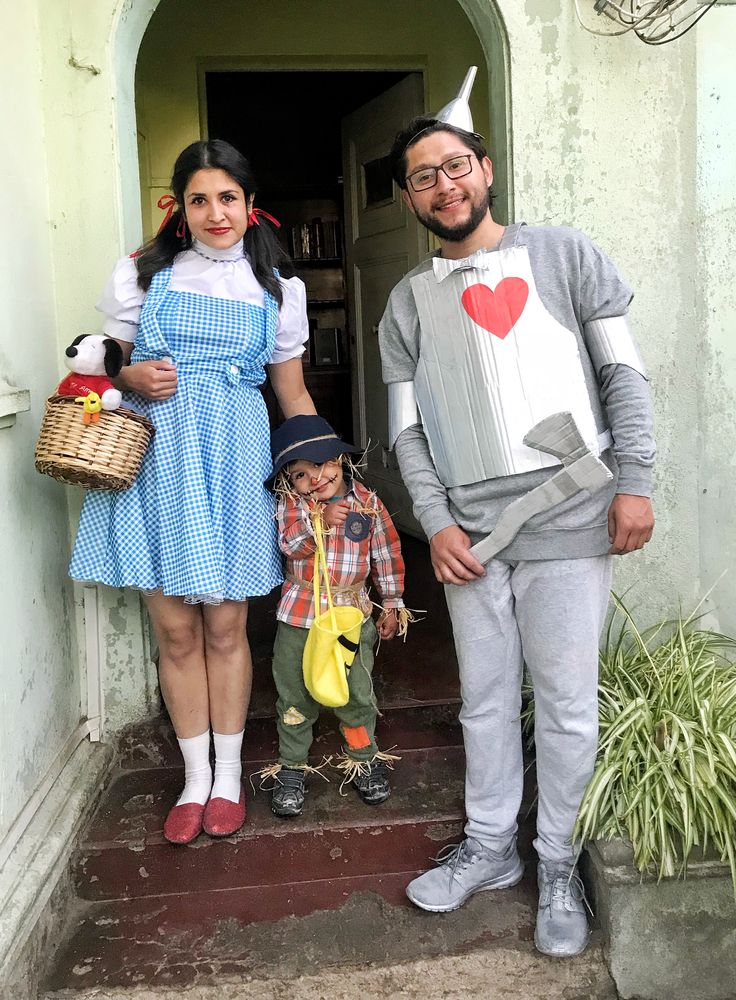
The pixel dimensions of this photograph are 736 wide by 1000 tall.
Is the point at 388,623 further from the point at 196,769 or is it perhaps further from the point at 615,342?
the point at 615,342

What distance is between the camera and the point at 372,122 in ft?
16.3

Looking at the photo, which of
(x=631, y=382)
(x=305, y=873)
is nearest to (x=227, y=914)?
(x=305, y=873)

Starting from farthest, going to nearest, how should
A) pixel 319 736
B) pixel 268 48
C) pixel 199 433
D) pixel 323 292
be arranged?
pixel 323 292 < pixel 268 48 < pixel 319 736 < pixel 199 433

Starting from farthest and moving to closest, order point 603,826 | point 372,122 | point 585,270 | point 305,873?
point 372,122 → point 305,873 → point 603,826 → point 585,270

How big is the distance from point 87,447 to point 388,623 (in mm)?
953

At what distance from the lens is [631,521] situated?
6.40ft

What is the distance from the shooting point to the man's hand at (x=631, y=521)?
1.95 metres

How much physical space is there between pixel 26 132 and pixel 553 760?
7.01ft

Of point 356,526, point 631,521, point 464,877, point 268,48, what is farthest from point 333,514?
point 268,48

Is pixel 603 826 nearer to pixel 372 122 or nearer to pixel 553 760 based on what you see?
pixel 553 760

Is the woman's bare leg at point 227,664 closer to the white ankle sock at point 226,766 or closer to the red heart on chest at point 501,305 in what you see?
the white ankle sock at point 226,766

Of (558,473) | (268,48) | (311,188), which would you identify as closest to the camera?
(558,473)

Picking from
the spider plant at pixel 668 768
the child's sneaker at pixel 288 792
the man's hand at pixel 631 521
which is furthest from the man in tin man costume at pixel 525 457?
the child's sneaker at pixel 288 792

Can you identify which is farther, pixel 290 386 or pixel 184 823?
pixel 290 386
